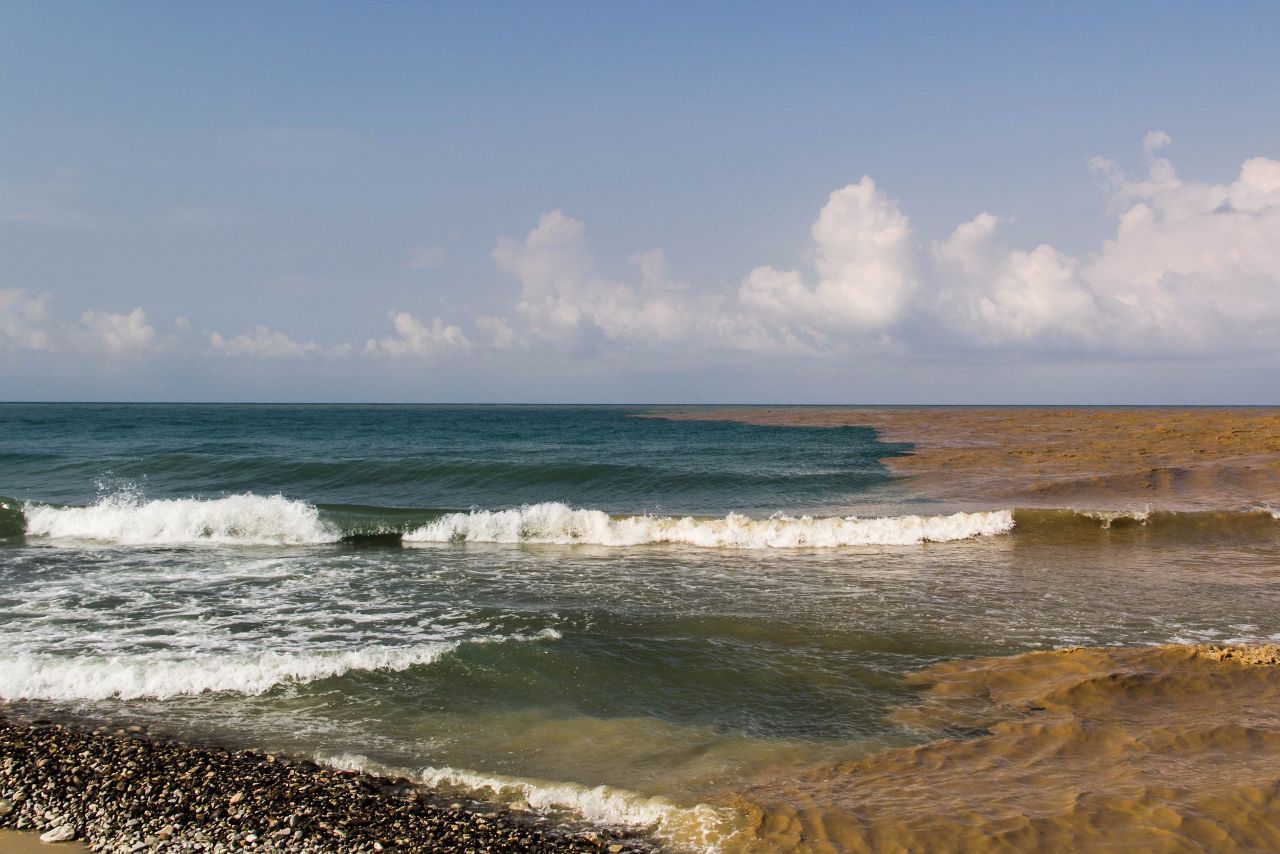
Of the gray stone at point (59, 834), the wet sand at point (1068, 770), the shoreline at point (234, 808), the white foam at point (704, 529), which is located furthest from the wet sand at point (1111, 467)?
the gray stone at point (59, 834)

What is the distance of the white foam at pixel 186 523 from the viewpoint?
59.3 feet

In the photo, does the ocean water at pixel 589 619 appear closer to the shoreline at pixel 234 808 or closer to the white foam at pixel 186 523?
the white foam at pixel 186 523

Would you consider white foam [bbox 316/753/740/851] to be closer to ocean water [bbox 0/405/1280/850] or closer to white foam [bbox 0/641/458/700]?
ocean water [bbox 0/405/1280/850]

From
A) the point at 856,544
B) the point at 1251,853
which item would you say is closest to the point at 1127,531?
the point at 856,544

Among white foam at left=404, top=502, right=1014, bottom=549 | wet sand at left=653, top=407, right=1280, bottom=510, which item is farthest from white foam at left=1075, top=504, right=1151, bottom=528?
white foam at left=404, top=502, right=1014, bottom=549

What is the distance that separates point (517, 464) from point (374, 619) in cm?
2200

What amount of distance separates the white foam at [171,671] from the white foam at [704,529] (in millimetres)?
9568

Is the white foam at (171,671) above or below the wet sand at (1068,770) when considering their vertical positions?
below

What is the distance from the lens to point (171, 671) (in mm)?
7996

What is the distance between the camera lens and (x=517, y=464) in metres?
32.6

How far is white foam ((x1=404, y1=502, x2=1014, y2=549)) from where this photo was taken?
689 inches

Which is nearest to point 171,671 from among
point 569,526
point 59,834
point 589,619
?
point 59,834

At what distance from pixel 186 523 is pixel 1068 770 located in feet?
64.1

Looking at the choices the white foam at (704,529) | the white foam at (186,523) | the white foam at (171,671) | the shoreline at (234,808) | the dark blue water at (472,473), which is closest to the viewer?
the shoreline at (234,808)
